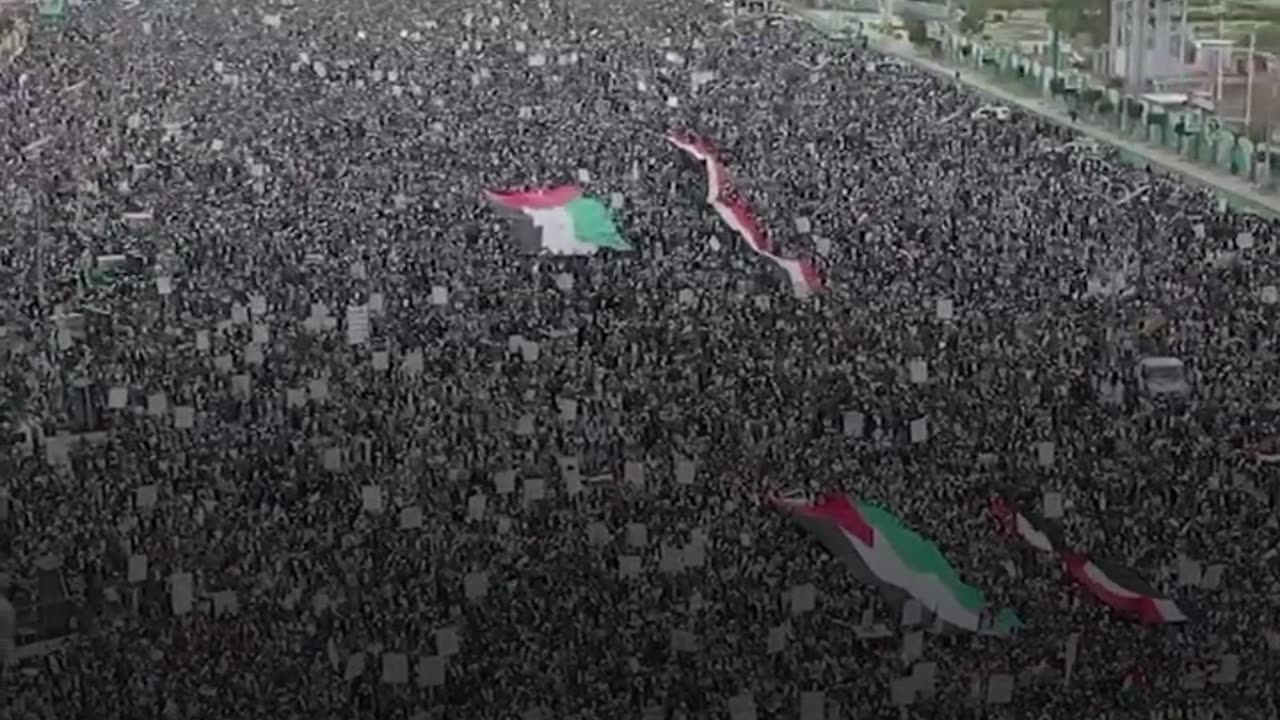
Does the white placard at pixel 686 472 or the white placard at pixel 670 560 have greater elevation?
the white placard at pixel 670 560

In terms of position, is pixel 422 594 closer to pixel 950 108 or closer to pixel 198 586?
pixel 198 586

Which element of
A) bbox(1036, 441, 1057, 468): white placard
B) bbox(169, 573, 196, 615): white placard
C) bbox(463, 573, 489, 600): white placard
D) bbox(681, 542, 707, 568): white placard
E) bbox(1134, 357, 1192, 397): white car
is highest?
bbox(169, 573, 196, 615): white placard

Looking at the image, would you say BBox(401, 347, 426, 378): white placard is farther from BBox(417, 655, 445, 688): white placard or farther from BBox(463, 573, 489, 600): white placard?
BBox(417, 655, 445, 688): white placard

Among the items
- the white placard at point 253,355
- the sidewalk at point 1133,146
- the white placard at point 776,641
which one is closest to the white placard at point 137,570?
the white placard at point 776,641

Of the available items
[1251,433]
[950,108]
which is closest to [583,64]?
[950,108]

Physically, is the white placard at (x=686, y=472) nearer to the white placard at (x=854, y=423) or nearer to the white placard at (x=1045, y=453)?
the white placard at (x=854, y=423)

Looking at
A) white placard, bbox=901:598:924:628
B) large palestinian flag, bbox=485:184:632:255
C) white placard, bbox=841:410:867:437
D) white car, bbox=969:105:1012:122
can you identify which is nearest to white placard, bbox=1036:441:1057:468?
white placard, bbox=841:410:867:437
